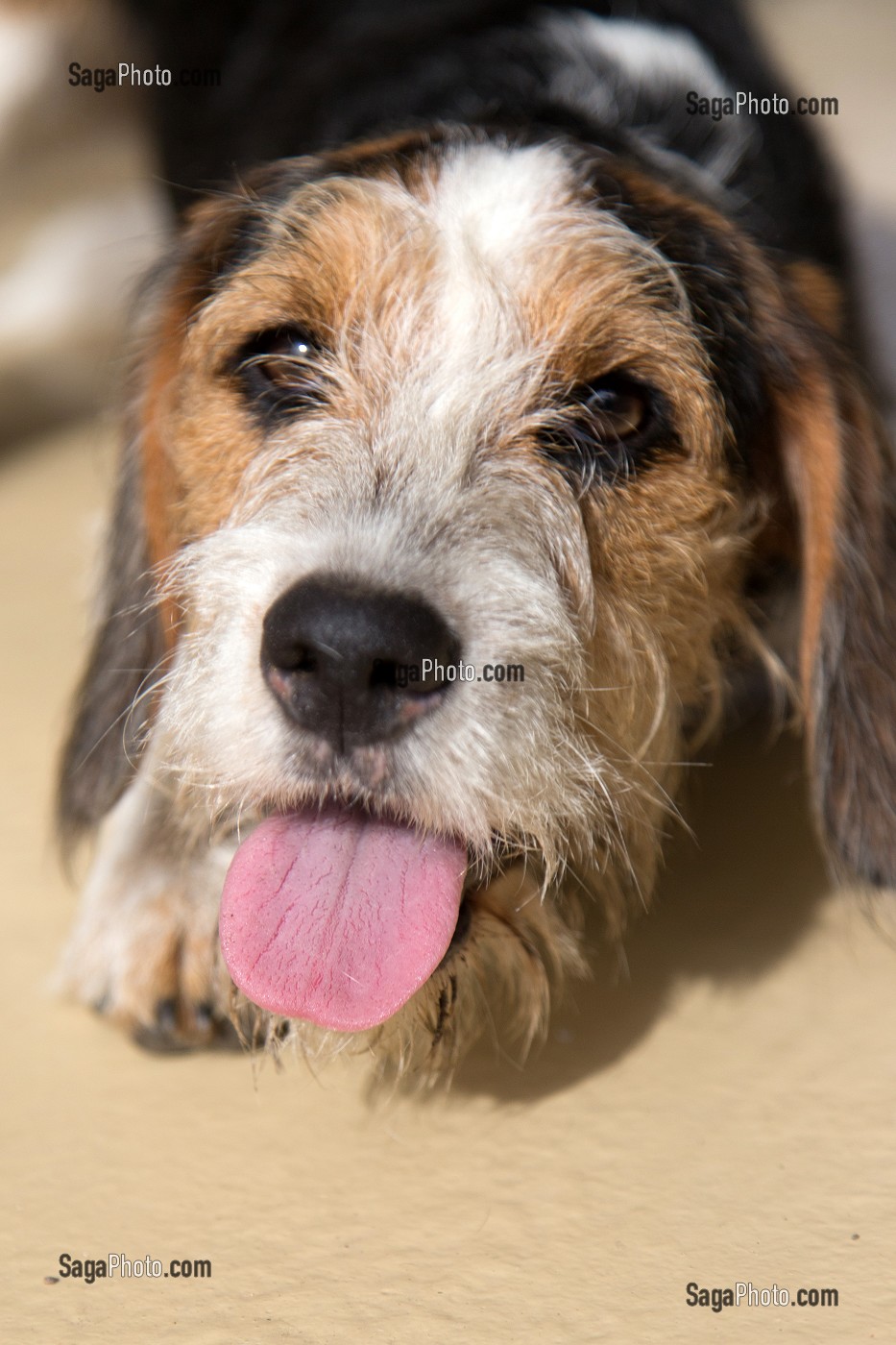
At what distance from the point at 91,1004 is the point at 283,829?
681 mm

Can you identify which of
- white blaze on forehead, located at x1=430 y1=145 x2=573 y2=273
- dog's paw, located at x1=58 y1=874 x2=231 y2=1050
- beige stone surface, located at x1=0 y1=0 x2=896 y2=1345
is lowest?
beige stone surface, located at x1=0 y1=0 x2=896 y2=1345

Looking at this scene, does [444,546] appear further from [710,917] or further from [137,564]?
[710,917]

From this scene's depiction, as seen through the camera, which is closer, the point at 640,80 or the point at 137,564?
the point at 137,564

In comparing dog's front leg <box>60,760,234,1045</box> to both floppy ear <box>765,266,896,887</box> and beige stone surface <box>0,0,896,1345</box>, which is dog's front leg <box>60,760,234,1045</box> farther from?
floppy ear <box>765,266,896,887</box>

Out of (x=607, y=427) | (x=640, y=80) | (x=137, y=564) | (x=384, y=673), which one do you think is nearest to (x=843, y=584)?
(x=607, y=427)

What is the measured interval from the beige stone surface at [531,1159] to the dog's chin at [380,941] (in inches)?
6.6

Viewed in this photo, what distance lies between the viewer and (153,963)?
8.41 feet

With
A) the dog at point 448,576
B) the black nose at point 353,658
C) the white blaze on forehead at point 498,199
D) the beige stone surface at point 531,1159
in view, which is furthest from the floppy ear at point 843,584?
the black nose at point 353,658

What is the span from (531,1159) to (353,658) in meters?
0.89

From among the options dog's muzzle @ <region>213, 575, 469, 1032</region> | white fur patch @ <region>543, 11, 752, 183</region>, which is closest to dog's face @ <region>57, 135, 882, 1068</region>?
dog's muzzle @ <region>213, 575, 469, 1032</region>

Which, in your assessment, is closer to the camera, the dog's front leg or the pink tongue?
the pink tongue

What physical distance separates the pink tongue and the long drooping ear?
62cm

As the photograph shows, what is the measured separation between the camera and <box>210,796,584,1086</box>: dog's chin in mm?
2066

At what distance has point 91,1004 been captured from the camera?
102 inches
